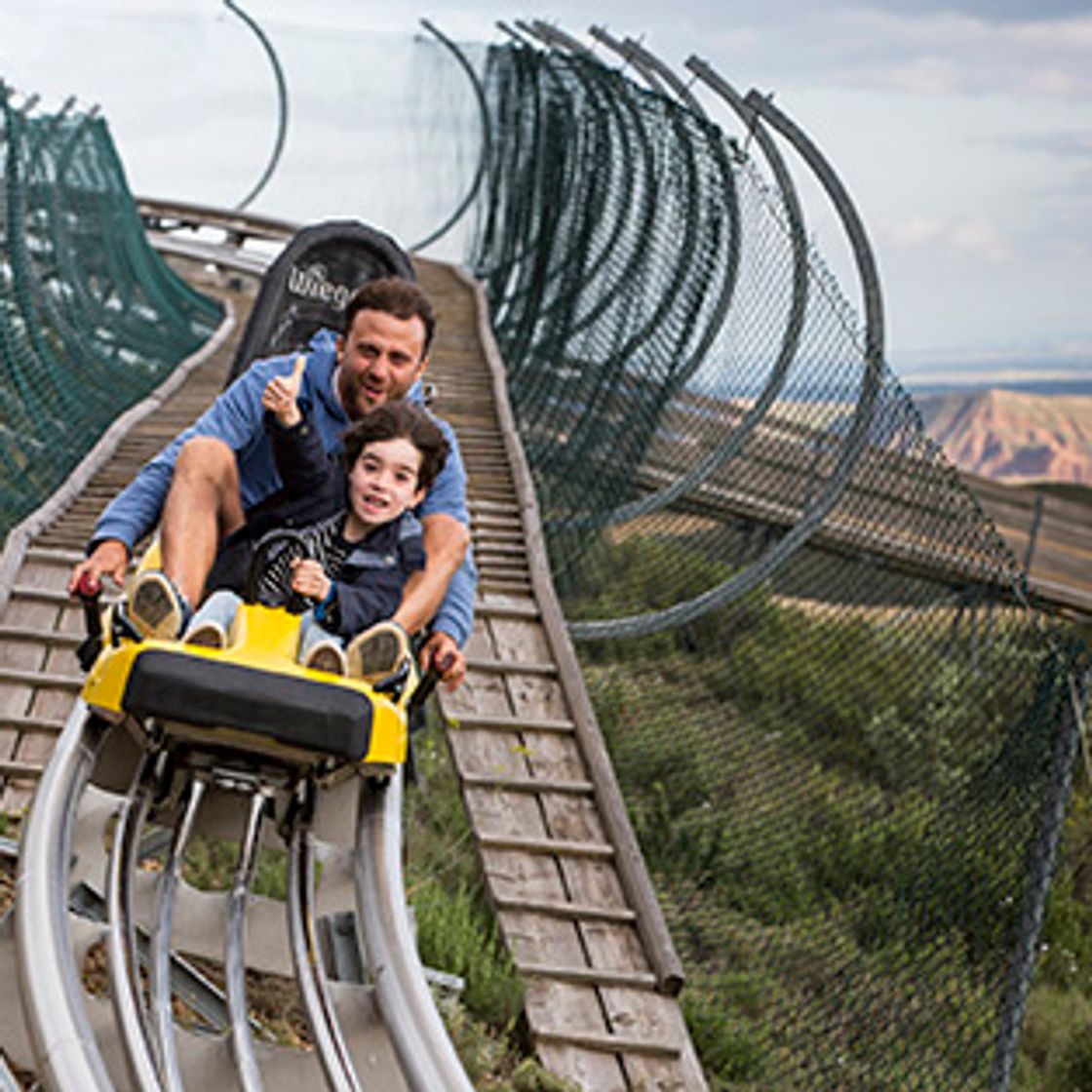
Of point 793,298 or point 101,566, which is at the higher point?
point 793,298

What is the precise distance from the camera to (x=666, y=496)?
8.61m

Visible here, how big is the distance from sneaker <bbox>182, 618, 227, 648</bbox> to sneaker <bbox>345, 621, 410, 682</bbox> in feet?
0.80

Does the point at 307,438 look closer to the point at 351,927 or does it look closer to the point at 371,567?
the point at 371,567

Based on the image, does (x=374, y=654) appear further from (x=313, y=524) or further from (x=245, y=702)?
(x=313, y=524)

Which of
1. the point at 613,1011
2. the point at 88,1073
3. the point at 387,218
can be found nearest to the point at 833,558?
the point at 613,1011

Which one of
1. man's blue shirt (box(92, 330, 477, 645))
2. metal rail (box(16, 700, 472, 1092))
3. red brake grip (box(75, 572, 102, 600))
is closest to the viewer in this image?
metal rail (box(16, 700, 472, 1092))

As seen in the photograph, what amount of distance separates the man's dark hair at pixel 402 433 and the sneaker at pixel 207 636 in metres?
0.60

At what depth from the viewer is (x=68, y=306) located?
10453 mm

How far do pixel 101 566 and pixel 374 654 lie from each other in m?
0.76

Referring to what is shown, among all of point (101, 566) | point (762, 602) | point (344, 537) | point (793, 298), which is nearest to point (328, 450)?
point (344, 537)

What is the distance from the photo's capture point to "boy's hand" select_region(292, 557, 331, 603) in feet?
12.9

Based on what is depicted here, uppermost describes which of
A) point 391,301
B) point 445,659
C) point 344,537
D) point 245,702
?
point 391,301

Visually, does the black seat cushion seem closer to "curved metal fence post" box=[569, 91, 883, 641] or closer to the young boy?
the young boy

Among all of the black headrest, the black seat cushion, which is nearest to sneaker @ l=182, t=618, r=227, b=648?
the black seat cushion
